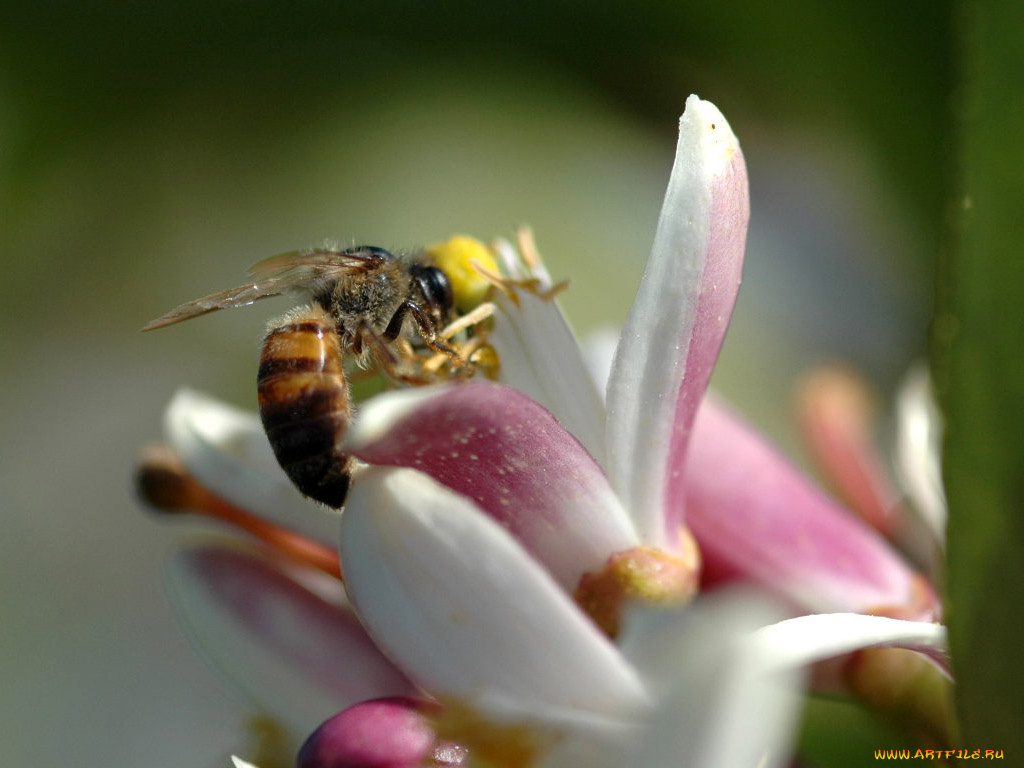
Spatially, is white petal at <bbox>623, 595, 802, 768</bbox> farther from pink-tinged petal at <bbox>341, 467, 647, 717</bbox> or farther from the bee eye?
the bee eye

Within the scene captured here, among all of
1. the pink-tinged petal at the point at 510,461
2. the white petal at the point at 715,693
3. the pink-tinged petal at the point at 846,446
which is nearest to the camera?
the white petal at the point at 715,693

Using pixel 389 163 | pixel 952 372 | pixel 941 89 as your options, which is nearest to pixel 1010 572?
pixel 952 372

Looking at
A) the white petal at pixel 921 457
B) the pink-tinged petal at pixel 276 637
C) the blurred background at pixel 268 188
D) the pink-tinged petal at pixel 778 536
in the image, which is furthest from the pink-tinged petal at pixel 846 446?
the pink-tinged petal at pixel 276 637

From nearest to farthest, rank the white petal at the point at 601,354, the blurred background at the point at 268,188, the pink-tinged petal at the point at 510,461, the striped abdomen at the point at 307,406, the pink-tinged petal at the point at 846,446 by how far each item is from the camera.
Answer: the pink-tinged petal at the point at 510,461 < the striped abdomen at the point at 307,406 < the white petal at the point at 601,354 < the pink-tinged petal at the point at 846,446 < the blurred background at the point at 268,188

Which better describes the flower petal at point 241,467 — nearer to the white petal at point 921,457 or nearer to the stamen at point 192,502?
the stamen at point 192,502

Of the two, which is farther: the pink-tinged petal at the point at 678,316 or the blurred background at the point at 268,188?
the blurred background at the point at 268,188

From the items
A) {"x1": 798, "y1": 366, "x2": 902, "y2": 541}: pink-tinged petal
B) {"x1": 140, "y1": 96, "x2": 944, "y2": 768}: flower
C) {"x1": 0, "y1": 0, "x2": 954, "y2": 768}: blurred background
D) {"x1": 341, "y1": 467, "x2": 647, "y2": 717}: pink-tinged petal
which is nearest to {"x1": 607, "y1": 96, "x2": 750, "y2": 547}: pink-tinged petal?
{"x1": 140, "y1": 96, "x2": 944, "y2": 768}: flower
